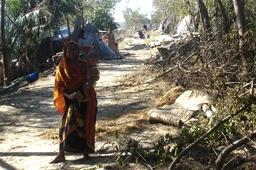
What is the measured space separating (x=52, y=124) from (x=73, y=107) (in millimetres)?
2424

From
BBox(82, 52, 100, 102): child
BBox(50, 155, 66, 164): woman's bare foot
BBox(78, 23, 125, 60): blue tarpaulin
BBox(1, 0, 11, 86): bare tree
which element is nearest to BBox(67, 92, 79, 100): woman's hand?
BBox(82, 52, 100, 102): child

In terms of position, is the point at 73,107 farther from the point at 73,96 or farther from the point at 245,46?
the point at 245,46

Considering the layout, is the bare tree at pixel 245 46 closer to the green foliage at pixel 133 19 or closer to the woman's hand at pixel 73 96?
the woman's hand at pixel 73 96

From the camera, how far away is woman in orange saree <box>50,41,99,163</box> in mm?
3889

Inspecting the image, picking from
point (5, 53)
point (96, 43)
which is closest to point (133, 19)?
point (96, 43)

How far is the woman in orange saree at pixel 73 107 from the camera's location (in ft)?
12.8

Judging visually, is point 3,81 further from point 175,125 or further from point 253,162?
point 253,162

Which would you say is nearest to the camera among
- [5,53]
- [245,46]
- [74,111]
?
[74,111]

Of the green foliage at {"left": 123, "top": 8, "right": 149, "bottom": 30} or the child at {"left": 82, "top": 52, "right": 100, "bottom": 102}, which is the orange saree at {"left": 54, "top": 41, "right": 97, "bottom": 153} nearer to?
the child at {"left": 82, "top": 52, "right": 100, "bottom": 102}

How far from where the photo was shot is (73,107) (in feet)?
12.9

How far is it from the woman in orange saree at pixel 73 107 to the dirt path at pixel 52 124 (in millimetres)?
222

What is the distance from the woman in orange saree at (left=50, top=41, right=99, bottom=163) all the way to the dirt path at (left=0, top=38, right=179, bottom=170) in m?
0.22

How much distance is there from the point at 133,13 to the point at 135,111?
57.8 metres

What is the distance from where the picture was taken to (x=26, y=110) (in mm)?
7652
